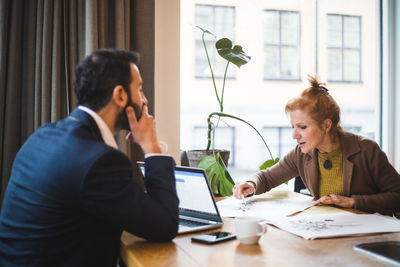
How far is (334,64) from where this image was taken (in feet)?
11.6

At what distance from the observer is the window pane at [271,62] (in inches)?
152

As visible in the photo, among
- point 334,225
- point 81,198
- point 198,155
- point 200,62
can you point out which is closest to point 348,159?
point 334,225

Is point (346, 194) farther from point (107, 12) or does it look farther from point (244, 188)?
point (107, 12)

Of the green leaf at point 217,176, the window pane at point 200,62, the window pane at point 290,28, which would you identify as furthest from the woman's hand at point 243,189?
the window pane at point 290,28

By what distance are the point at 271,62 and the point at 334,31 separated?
28.8 inches

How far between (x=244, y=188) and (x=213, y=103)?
1.84 meters

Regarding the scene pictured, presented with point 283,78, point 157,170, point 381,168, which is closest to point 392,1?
point 283,78

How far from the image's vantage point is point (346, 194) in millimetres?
1811

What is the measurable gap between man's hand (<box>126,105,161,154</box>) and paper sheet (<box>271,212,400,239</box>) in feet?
1.57

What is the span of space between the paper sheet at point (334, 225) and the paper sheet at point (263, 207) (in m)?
0.09

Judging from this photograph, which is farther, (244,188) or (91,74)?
(244,188)

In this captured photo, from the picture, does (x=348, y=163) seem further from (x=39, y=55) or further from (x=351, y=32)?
(x=351, y=32)

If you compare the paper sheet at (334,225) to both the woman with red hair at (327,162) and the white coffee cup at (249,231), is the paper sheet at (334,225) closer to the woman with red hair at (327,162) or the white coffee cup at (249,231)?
the white coffee cup at (249,231)

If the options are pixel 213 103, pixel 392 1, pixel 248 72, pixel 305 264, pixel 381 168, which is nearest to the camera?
pixel 305 264
